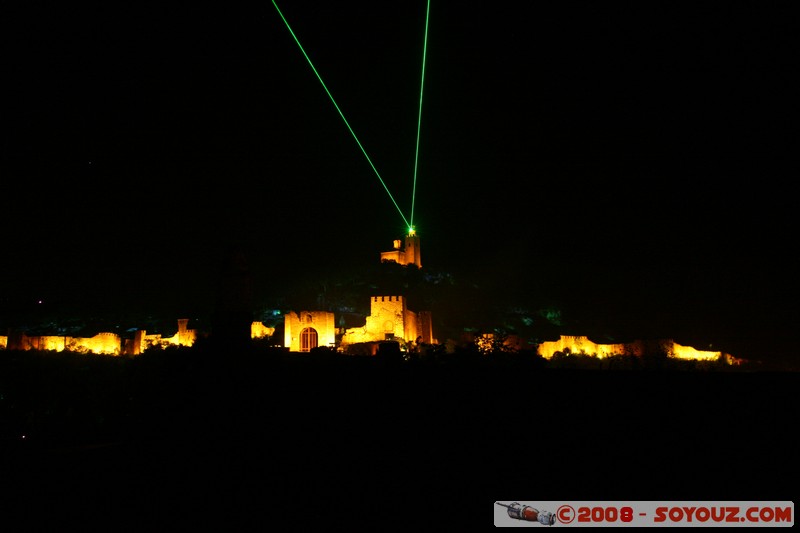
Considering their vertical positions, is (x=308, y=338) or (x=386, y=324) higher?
(x=386, y=324)

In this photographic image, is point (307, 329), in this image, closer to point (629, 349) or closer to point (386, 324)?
point (386, 324)

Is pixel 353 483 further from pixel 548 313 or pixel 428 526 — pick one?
pixel 548 313

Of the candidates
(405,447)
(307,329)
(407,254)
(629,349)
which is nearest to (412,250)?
(407,254)

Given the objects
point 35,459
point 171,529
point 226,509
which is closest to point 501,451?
point 226,509

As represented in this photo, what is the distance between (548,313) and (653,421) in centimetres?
4959

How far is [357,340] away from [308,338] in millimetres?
2945

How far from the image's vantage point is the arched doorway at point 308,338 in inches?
1046

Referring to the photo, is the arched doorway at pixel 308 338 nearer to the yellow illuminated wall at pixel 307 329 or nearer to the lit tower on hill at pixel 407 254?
the yellow illuminated wall at pixel 307 329

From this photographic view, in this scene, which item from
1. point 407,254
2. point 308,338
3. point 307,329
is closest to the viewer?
point 308,338

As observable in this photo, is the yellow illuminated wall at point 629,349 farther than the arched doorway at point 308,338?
No

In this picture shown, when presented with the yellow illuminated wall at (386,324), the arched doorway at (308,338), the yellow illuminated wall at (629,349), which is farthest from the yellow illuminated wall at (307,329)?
the yellow illuminated wall at (629,349)

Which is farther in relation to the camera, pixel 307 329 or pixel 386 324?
pixel 386 324

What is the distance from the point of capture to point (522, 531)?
3.45m

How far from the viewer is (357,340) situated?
28.6 metres
